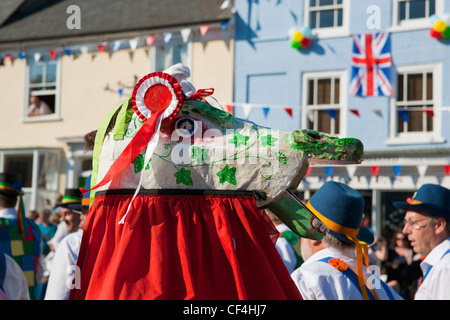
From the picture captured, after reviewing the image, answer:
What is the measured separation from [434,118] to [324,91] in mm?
2232

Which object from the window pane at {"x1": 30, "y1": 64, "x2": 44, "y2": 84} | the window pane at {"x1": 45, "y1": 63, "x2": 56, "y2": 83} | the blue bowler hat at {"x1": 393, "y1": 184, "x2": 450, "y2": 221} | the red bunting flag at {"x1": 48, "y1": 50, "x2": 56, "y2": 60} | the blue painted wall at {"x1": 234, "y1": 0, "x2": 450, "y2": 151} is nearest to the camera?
the blue bowler hat at {"x1": 393, "y1": 184, "x2": 450, "y2": 221}

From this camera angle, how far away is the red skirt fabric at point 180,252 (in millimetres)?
2289

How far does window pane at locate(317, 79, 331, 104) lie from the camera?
45.9 feet

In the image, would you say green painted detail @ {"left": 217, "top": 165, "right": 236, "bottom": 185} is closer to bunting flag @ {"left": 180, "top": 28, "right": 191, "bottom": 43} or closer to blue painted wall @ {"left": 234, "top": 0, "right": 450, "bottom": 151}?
blue painted wall @ {"left": 234, "top": 0, "right": 450, "bottom": 151}

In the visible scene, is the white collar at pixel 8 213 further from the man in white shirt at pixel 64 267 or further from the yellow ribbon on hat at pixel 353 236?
the yellow ribbon on hat at pixel 353 236

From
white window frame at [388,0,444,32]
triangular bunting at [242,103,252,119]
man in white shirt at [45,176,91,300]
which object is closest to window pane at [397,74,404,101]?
white window frame at [388,0,444,32]

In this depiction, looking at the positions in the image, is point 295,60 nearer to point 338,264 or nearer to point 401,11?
point 401,11

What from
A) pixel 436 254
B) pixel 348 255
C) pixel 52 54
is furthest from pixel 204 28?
pixel 348 255

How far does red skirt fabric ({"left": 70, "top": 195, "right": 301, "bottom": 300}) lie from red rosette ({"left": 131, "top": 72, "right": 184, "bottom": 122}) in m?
0.31

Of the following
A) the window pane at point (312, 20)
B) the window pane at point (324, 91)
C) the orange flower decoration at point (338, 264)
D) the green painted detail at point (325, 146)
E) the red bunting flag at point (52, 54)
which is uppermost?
the window pane at point (312, 20)

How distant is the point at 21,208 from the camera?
6074mm

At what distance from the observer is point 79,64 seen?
15898 millimetres

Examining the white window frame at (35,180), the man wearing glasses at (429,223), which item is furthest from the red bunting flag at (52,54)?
the man wearing glasses at (429,223)

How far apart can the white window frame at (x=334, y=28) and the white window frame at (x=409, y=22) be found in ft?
2.93
